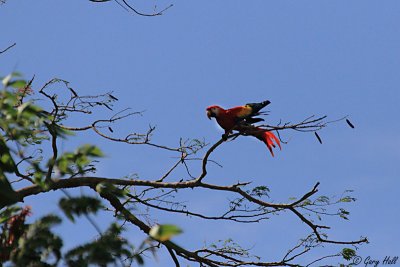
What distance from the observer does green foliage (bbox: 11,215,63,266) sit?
106 inches

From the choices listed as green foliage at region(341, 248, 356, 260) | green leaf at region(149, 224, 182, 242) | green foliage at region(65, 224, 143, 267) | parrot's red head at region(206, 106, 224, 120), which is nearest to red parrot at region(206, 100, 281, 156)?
parrot's red head at region(206, 106, 224, 120)

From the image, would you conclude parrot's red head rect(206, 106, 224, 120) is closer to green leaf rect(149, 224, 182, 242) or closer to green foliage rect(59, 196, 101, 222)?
green foliage rect(59, 196, 101, 222)

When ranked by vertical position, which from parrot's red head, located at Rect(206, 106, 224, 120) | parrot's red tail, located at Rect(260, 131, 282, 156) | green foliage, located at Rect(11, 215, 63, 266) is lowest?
green foliage, located at Rect(11, 215, 63, 266)

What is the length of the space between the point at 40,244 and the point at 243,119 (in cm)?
367

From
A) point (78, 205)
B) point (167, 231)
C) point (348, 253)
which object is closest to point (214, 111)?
point (348, 253)

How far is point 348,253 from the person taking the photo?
20.5 feet

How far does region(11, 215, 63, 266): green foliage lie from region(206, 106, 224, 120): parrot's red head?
13.5ft

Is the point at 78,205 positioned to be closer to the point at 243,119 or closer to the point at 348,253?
the point at 243,119

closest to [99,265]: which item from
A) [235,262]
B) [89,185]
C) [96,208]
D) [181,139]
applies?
[96,208]

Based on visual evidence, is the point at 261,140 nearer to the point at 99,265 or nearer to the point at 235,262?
the point at 235,262

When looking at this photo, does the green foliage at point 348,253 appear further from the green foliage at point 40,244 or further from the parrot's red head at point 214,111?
the green foliage at point 40,244

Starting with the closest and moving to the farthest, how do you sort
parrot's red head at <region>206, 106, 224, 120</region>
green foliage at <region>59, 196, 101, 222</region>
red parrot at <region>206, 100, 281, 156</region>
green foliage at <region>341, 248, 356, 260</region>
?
green foliage at <region>59, 196, 101, 222</region> < red parrot at <region>206, 100, 281, 156</region> < green foliage at <region>341, 248, 356, 260</region> < parrot's red head at <region>206, 106, 224, 120</region>

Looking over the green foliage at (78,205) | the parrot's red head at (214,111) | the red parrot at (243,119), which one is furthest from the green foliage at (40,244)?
the parrot's red head at (214,111)

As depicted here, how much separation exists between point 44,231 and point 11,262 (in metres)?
0.21
